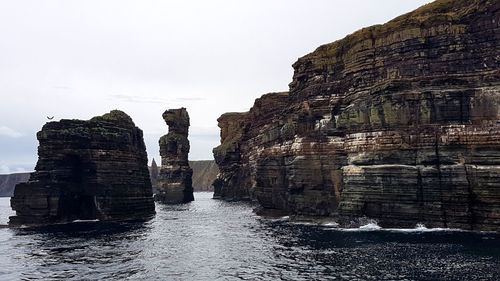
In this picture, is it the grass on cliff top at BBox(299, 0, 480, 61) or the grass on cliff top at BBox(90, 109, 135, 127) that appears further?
the grass on cliff top at BBox(90, 109, 135, 127)

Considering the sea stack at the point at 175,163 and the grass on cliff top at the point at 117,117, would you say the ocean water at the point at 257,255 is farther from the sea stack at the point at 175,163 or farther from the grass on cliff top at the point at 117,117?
the sea stack at the point at 175,163

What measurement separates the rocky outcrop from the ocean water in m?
14.3

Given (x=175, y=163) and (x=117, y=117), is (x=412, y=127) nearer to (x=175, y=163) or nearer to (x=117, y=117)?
(x=117, y=117)

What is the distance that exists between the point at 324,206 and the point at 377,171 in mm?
17355

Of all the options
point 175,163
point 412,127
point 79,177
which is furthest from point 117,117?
point 175,163

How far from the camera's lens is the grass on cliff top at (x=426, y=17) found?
66000 millimetres

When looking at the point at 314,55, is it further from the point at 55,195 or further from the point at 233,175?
the point at 233,175

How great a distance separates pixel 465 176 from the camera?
57.0m

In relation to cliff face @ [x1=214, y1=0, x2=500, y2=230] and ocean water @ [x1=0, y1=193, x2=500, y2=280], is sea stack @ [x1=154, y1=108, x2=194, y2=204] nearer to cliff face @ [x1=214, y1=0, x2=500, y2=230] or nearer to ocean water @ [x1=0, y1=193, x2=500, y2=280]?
cliff face @ [x1=214, y1=0, x2=500, y2=230]

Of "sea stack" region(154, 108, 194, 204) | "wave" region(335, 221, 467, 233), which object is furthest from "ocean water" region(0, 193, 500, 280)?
"sea stack" region(154, 108, 194, 204)

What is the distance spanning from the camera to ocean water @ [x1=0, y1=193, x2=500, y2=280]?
122ft

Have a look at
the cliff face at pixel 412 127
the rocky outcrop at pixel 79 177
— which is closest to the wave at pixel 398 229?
the cliff face at pixel 412 127

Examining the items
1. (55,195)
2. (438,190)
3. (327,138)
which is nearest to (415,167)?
(438,190)

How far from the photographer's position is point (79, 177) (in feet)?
289
